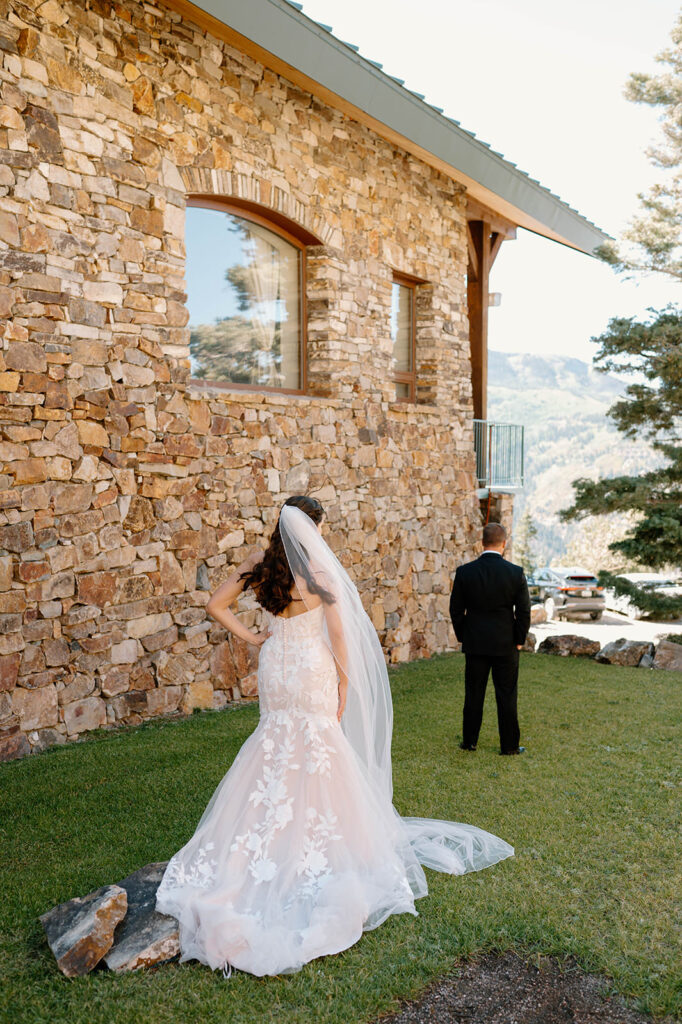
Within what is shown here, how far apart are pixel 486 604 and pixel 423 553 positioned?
16.3ft

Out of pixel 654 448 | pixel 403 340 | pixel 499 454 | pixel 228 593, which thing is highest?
pixel 403 340

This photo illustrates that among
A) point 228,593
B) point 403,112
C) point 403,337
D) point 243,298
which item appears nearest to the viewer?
point 228,593

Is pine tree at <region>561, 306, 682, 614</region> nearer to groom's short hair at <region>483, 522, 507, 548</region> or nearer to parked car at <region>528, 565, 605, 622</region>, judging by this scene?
groom's short hair at <region>483, 522, 507, 548</region>

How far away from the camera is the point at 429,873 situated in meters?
4.40

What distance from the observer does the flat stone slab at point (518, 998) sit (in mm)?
3193

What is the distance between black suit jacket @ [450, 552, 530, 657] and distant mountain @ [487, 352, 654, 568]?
10069 cm

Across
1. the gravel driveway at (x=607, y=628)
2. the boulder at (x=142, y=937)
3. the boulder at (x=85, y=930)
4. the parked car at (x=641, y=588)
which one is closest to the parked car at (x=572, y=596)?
the gravel driveway at (x=607, y=628)

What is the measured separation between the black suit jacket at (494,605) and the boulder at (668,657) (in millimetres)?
5514

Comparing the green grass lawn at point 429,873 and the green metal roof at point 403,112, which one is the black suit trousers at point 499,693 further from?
the green metal roof at point 403,112

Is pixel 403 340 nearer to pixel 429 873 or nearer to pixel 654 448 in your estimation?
pixel 654 448

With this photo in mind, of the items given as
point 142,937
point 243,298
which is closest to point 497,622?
point 142,937

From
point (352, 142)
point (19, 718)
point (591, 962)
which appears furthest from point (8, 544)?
point (352, 142)

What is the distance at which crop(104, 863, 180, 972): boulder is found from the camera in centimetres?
343

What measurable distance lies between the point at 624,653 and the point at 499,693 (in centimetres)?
557
